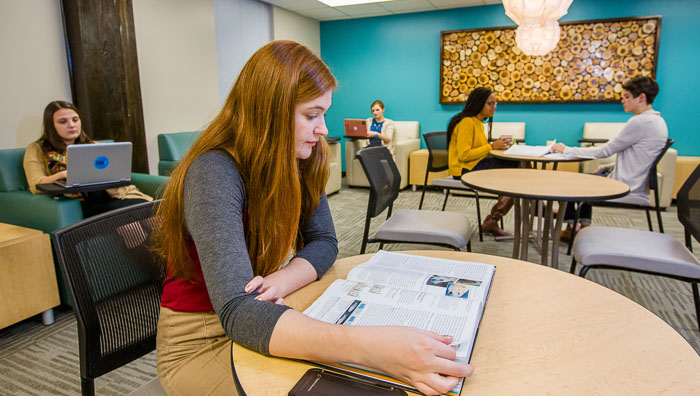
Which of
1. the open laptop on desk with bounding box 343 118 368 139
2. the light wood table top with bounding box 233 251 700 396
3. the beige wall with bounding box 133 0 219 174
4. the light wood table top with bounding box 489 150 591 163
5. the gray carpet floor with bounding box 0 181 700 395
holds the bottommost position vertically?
the gray carpet floor with bounding box 0 181 700 395

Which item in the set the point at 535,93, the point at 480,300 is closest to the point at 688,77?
the point at 535,93

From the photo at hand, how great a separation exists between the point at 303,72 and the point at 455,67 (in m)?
5.35

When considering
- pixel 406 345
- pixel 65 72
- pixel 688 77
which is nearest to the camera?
pixel 406 345

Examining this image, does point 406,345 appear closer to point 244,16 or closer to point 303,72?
point 303,72

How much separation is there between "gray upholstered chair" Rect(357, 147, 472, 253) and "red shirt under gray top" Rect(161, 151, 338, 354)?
1302 millimetres

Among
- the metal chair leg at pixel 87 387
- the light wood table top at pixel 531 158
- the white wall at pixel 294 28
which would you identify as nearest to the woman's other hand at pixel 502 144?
the light wood table top at pixel 531 158

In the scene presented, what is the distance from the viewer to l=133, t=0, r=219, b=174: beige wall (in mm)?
3869

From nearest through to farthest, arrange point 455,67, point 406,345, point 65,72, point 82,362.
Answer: point 406,345
point 82,362
point 65,72
point 455,67

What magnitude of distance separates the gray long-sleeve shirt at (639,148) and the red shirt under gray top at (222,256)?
285 cm

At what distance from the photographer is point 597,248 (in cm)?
179

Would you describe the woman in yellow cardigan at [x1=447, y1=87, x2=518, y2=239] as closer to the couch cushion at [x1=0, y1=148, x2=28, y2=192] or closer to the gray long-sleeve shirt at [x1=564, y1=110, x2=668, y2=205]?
the gray long-sleeve shirt at [x1=564, y1=110, x2=668, y2=205]

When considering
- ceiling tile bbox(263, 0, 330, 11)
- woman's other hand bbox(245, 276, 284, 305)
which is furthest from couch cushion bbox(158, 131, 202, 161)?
woman's other hand bbox(245, 276, 284, 305)

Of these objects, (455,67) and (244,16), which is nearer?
(244,16)

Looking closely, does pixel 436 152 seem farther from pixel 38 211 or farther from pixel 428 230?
pixel 38 211
